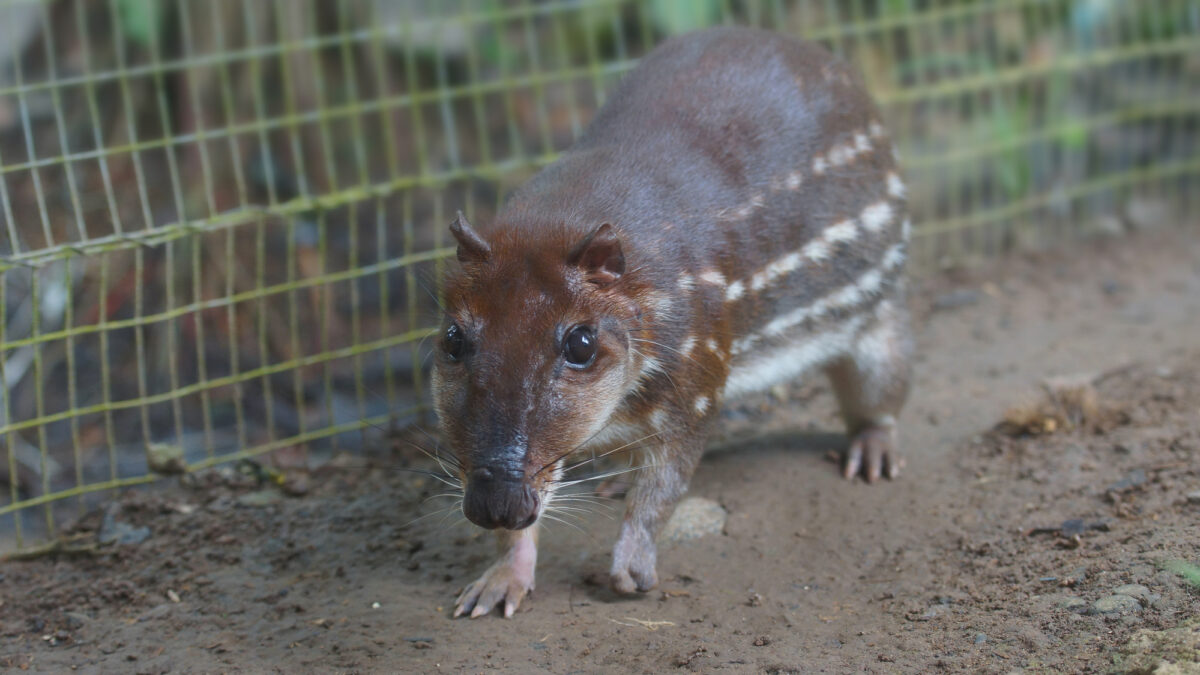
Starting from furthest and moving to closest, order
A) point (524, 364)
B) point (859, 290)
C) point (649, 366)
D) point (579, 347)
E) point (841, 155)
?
point (859, 290) < point (841, 155) < point (649, 366) < point (579, 347) < point (524, 364)

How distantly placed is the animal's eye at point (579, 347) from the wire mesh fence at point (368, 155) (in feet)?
6.91

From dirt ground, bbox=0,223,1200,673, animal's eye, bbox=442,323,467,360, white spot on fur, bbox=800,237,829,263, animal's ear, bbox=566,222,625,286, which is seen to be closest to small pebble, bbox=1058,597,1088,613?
dirt ground, bbox=0,223,1200,673

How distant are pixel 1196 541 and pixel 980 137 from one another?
4.12 m

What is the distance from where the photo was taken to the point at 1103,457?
5.34 m

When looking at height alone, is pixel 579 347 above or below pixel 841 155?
below

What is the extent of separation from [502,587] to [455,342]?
1.00 metres

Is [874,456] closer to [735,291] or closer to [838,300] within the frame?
[838,300]

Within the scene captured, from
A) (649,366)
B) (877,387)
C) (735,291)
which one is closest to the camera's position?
(649,366)

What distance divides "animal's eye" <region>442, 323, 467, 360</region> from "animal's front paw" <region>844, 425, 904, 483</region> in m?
2.22

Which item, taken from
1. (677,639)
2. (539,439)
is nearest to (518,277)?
(539,439)

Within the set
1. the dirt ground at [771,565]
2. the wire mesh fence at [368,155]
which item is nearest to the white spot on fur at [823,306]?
the dirt ground at [771,565]

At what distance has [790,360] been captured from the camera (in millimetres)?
5465

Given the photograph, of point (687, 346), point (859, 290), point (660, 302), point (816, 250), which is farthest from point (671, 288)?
point (859, 290)

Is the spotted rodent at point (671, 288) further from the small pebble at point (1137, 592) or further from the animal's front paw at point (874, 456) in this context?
the small pebble at point (1137, 592)
